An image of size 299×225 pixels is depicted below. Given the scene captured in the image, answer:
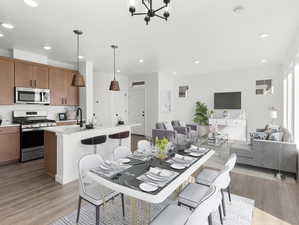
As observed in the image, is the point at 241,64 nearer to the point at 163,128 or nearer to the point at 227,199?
the point at 163,128

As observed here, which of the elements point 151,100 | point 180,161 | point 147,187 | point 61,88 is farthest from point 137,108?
point 147,187

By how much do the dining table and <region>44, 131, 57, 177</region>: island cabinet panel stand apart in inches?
73.3

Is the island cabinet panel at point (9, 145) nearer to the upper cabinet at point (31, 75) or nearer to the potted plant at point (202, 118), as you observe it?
the upper cabinet at point (31, 75)

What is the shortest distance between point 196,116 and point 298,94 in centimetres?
403

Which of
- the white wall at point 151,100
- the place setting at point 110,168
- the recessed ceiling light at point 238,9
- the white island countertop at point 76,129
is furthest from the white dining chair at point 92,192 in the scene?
the white wall at point 151,100

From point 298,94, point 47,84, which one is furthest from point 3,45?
point 298,94

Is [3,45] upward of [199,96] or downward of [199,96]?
upward

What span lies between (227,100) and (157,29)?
4991mm

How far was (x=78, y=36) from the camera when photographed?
339 centimetres

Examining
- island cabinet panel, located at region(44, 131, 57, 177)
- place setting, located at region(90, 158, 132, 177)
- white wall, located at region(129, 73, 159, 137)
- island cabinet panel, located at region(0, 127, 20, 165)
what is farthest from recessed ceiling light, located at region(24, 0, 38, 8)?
white wall, located at region(129, 73, 159, 137)

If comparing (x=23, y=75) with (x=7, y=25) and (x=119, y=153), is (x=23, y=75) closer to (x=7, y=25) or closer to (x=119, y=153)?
(x=7, y=25)

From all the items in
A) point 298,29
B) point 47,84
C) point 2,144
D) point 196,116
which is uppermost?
point 298,29

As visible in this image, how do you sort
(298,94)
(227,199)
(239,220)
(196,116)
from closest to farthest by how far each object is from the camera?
(239,220), (227,199), (298,94), (196,116)

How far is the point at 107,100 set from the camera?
7.11m
